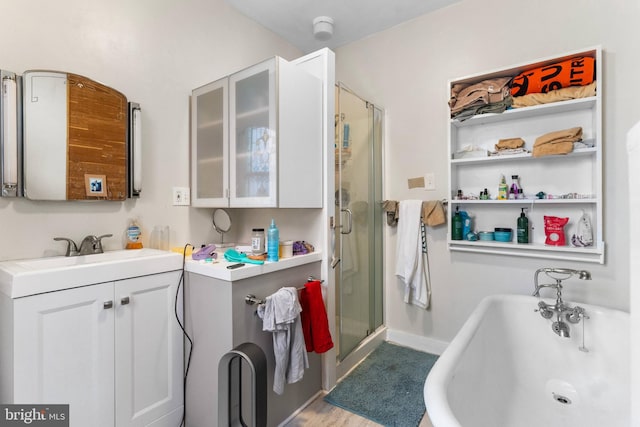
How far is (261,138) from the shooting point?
1.71 m

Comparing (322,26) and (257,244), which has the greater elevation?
(322,26)

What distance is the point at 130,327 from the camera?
1467 mm

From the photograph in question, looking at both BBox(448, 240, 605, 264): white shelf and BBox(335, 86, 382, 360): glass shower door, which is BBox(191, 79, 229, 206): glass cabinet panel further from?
BBox(448, 240, 605, 264): white shelf

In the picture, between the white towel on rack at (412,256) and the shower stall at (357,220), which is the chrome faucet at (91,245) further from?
the white towel on rack at (412,256)

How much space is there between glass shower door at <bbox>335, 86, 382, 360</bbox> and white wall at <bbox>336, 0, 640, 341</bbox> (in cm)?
14

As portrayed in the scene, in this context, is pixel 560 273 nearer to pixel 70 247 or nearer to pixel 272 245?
pixel 272 245

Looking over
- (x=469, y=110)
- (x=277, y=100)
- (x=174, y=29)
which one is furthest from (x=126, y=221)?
(x=469, y=110)

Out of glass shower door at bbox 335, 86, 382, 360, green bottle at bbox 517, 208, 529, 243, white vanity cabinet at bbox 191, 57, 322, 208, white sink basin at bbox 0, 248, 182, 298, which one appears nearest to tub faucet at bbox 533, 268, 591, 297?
green bottle at bbox 517, 208, 529, 243

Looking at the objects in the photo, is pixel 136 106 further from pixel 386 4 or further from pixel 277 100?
pixel 386 4

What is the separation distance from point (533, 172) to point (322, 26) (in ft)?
6.49

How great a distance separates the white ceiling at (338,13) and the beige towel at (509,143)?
1.18 metres

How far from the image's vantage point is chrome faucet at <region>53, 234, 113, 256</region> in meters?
1.57

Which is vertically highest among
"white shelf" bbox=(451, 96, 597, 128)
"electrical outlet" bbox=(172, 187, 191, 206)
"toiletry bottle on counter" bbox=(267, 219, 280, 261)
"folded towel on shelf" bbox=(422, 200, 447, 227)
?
"white shelf" bbox=(451, 96, 597, 128)

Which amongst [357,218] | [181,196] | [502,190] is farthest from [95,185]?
[502,190]
